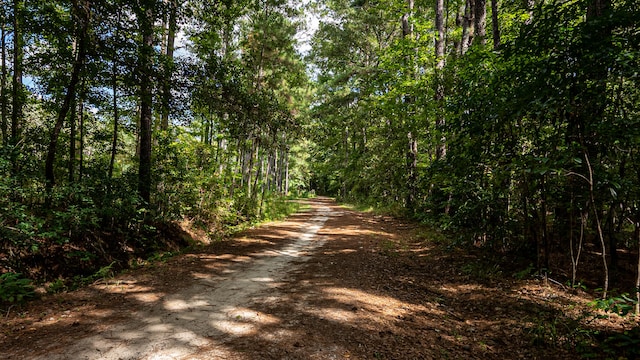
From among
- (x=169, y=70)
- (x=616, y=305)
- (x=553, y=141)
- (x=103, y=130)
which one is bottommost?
(x=616, y=305)

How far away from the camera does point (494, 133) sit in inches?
216

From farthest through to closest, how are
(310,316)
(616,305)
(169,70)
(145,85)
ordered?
(169,70), (145,85), (310,316), (616,305)

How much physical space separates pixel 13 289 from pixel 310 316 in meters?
4.67

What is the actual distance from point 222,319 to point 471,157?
517 centimetres

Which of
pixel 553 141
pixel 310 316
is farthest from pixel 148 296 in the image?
pixel 553 141

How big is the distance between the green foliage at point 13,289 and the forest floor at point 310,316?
0.70 feet

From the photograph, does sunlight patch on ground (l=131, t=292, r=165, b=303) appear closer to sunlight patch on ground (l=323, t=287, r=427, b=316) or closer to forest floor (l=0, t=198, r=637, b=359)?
forest floor (l=0, t=198, r=637, b=359)

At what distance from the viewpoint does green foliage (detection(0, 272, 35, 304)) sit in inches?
170

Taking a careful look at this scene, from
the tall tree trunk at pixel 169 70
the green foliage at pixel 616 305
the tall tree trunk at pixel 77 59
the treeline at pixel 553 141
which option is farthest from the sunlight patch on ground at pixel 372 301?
the tall tree trunk at pixel 169 70

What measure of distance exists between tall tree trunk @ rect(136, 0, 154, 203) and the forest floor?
3042 millimetres

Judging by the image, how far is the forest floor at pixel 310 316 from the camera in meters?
3.16

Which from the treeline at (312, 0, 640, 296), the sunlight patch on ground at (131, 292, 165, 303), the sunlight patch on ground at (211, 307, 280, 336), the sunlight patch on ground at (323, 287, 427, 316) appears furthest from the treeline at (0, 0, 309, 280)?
the treeline at (312, 0, 640, 296)

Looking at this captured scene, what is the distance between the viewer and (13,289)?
14.8 feet

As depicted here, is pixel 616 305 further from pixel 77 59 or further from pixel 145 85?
pixel 77 59
